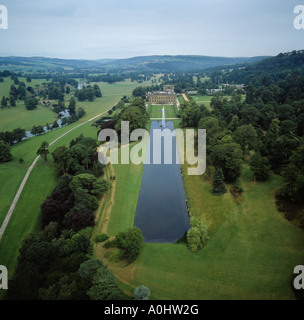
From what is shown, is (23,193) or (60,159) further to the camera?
(60,159)

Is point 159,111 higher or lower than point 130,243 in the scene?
higher

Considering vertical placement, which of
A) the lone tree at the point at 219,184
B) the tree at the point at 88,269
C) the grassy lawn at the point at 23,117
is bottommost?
the tree at the point at 88,269

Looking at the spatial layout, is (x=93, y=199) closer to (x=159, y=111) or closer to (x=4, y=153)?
(x=4, y=153)

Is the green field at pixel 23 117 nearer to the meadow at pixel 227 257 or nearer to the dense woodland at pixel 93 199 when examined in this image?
the dense woodland at pixel 93 199

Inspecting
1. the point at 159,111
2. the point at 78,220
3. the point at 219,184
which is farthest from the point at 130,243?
the point at 159,111

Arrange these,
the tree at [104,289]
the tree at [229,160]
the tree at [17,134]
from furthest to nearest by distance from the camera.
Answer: the tree at [17,134] → the tree at [229,160] → the tree at [104,289]

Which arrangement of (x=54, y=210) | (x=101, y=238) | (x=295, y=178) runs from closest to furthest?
(x=101, y=238) → (x=54, y=210) → (x=295, y=178)

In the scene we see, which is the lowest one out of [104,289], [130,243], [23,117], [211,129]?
[104,289]

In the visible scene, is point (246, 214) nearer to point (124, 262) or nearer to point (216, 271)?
point (216, 271)

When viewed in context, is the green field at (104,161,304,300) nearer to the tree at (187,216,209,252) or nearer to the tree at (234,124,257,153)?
the tree at (187,216,209,252)

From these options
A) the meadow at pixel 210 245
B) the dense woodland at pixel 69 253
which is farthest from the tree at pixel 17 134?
the dense woodland at pixel 69 253

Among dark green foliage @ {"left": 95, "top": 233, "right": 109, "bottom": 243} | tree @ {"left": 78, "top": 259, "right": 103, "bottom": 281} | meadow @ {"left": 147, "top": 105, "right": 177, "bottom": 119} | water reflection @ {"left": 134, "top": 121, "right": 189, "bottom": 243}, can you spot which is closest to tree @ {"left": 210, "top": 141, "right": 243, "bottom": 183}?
water reflection @ {"left": 134, "top": 121, "right": 189, "bottom": 243}
